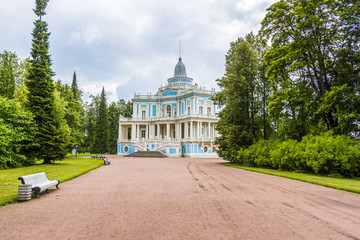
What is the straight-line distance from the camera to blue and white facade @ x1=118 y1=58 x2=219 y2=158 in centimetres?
4391

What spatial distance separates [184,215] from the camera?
19.3 feet

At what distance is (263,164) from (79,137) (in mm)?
29364

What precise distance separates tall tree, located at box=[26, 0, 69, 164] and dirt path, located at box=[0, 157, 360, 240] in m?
14.1

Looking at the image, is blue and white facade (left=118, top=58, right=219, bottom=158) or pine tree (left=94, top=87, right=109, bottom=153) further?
pine tree (left=94, top=87, right=109, bottom=153)

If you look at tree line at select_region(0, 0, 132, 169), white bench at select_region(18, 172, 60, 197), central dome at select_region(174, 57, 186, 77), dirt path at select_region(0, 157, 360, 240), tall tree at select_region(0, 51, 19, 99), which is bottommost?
dirt path at select_region(0, 157, 360, 240)

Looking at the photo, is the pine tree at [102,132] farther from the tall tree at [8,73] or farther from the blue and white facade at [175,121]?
the tall tree at [8,73]

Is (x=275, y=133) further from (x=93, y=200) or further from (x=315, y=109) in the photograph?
(x=93, y=200)

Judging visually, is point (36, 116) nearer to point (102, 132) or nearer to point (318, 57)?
point (318, 57)

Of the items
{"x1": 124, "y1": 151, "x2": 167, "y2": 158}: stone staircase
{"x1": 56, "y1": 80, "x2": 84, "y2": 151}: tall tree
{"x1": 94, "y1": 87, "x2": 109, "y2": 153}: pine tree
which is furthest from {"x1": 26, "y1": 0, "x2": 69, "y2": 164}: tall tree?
{"x1": 94, "y1": 87, "x2": 109, "y2": 153}: pine tree

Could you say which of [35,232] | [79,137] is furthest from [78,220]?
[79,137]

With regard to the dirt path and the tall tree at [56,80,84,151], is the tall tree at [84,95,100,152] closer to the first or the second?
the tall tree at [56,80,84,151]

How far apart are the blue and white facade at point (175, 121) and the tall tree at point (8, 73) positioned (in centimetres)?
2136

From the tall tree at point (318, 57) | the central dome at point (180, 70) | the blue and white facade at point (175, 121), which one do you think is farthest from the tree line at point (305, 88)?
the central dome at point (180, 70)

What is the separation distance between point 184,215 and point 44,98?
2118cm
